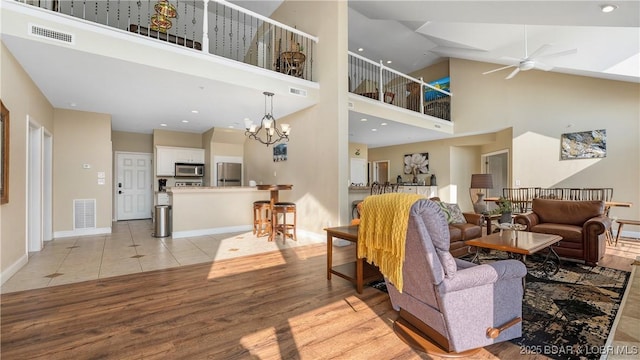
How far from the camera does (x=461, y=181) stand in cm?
943

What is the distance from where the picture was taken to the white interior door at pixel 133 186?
815cm

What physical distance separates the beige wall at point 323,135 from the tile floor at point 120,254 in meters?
0.76

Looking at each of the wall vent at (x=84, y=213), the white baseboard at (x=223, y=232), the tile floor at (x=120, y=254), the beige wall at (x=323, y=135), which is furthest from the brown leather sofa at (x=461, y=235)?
the wall vent at (x=84, y=213)

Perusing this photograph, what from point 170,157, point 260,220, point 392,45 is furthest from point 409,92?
point 170,157

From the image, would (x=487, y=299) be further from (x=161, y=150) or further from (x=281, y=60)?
(x=161, y=150)

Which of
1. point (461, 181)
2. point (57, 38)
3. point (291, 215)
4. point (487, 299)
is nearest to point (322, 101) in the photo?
point (291, 215)

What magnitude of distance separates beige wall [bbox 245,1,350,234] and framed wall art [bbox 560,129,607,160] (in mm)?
5289

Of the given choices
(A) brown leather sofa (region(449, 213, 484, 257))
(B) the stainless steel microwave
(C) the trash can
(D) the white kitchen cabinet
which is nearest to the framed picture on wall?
(C) the trash can

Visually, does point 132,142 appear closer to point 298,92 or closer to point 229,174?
point 229,174

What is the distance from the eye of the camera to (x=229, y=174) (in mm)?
8250

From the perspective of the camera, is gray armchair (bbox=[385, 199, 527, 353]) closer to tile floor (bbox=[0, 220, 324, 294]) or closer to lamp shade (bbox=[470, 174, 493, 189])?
tile floor (bbox=[0, 220, 324, 294])

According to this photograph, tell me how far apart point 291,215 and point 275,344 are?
419 cm

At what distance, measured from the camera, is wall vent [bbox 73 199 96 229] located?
19.2 feet

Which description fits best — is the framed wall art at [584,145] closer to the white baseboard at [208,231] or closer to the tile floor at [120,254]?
the tile floor at [120,254]
